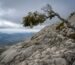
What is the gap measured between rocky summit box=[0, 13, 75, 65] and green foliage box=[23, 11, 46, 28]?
15.2 feet

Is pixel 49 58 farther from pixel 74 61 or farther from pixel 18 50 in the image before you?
pixel 18 50

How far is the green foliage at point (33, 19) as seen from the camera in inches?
1443

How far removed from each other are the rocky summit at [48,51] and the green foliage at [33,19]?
15.2ft

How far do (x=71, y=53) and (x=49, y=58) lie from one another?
3.21 m

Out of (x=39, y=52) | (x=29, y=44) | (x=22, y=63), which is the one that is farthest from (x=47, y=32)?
(x=22, y=63)

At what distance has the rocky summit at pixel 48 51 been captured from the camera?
36.1 metres

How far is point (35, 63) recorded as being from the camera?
3591 centimetres

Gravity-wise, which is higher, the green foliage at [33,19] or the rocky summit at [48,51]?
the green foliage at [33,19]

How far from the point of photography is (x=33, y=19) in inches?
1453

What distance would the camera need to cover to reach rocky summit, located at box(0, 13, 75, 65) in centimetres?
Answer: 3612

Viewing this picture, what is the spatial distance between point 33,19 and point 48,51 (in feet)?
17.8

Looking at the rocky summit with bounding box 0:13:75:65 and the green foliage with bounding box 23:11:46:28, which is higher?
the green foliage with bounding box 23:11:46:28

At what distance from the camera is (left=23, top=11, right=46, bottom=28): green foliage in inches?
1443

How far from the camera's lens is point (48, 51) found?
127 ft
